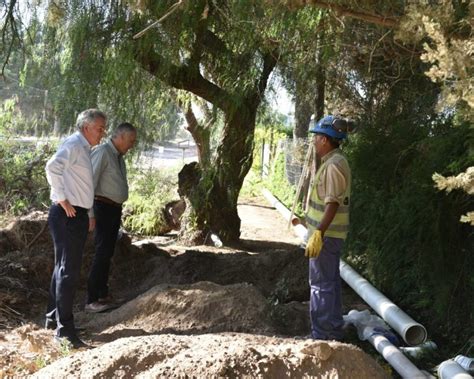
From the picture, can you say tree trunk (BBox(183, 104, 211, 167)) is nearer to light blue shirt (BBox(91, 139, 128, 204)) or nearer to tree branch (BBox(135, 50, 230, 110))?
tree branch (BBox(135, 50, 230, 110))

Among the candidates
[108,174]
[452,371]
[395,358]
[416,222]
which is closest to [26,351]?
[108,174]

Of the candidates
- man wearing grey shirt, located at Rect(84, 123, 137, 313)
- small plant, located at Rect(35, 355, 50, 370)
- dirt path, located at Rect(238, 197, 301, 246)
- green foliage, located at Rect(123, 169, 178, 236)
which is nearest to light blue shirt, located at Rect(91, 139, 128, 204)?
man wearing grey shirt, located at Rect(84, 123, 137, 313)

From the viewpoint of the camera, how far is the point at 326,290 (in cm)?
550

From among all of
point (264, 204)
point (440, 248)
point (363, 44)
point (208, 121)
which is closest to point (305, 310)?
point (440, 248)

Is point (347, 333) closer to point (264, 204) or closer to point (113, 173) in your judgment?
point (113, 173)

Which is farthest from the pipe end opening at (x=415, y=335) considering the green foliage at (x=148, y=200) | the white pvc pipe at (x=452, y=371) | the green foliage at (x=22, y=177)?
the green foliage at (x=148, y=200)

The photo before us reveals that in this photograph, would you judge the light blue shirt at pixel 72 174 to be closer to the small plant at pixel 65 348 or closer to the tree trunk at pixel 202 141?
A: the small plant at pixel 65 348

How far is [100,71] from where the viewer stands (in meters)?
8.34

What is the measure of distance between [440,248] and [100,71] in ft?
15.1

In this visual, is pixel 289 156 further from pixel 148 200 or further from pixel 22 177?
pixel 22 177

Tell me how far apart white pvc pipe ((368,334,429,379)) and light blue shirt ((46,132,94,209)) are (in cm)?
263

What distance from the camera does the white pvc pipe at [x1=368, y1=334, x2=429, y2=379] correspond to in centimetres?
480

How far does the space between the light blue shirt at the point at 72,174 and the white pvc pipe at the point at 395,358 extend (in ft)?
8.64

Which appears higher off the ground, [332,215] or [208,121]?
[208,121]
